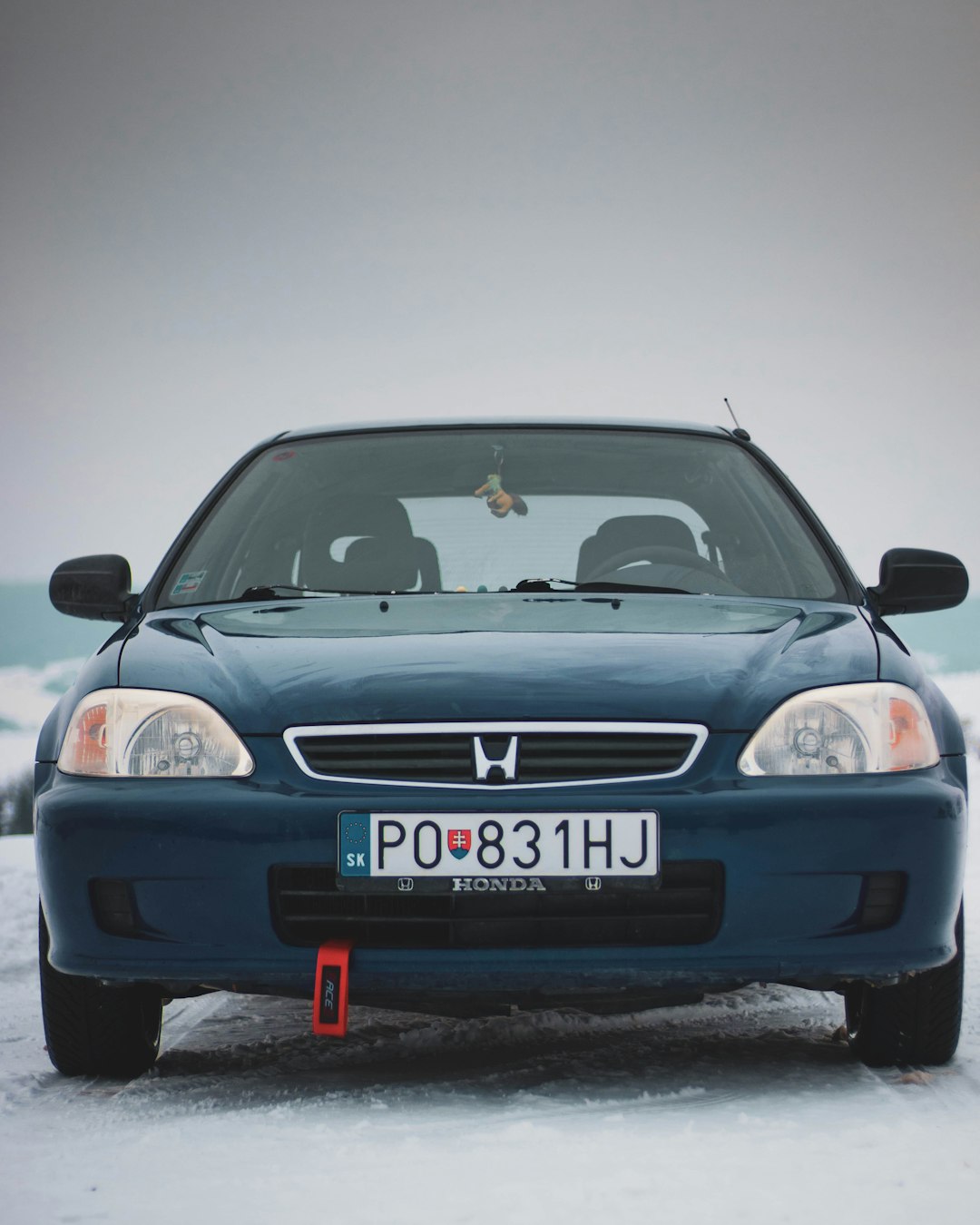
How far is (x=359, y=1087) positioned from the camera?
3.20m

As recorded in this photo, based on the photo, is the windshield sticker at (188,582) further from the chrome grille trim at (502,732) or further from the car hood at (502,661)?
the chrome grille trim at (502,732)

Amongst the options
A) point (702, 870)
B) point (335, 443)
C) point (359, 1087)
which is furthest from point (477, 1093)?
point (335, 443)

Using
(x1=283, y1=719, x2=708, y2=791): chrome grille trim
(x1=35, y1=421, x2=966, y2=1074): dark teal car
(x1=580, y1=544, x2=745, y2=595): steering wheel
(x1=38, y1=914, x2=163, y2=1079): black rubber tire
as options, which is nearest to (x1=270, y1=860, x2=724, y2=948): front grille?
(x1=35, y1=421, x2=966, y2=1074): dark teal car

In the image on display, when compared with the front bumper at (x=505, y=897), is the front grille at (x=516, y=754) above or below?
above

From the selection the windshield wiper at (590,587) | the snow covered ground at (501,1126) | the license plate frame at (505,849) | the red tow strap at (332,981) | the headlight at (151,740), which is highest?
the windshield wiper at (590,587)

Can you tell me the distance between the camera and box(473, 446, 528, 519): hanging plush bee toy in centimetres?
419

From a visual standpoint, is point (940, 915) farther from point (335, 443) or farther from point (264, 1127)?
point (335, 443)

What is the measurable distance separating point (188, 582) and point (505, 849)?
1402mm

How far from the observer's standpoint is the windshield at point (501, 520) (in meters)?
3.96

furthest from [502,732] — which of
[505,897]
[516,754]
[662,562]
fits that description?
[662,562]

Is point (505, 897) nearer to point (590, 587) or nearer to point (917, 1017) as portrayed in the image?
point (917, 1017)

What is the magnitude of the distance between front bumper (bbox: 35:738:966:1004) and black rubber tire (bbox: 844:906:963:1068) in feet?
0.93

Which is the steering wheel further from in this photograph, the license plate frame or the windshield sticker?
the license plate frame

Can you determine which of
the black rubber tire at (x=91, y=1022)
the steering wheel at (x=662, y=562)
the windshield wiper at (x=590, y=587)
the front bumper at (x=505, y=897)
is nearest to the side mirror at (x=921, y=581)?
the steering wheel at (x=662, y=562)
